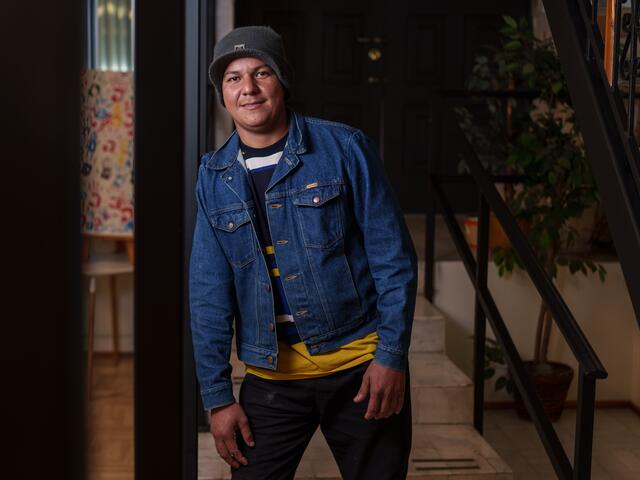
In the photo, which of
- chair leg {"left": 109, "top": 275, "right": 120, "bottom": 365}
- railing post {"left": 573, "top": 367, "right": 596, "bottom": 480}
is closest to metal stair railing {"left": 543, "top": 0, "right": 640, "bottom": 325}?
railing post {"left": 573, "top": 367, "right": 596, "bottom": 480}

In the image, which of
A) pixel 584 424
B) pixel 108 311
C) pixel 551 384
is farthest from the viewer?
pixel 108 311

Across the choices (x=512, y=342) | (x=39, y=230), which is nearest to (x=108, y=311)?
(x=512, y=342)

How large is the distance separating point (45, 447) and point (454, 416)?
9.90ft

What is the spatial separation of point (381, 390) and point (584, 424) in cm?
60

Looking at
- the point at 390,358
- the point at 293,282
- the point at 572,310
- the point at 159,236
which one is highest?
the point at 159,236

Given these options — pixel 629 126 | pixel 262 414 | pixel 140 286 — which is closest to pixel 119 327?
pixel 262 414

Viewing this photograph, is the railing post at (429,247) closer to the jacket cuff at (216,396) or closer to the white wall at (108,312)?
the white wall at (108,312)

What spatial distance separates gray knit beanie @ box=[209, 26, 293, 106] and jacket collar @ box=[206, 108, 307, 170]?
0.27 feet

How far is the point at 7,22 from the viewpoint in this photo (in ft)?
0.44

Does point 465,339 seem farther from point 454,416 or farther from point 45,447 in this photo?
point 45,447

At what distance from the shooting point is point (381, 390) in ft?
5.51

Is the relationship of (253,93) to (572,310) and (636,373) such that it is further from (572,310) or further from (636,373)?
(636,373)

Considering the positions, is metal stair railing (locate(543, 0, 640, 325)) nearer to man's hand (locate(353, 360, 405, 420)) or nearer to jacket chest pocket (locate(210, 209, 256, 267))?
man's hand (locate(353, 360, 405, 420))

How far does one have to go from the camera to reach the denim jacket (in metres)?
1.68
